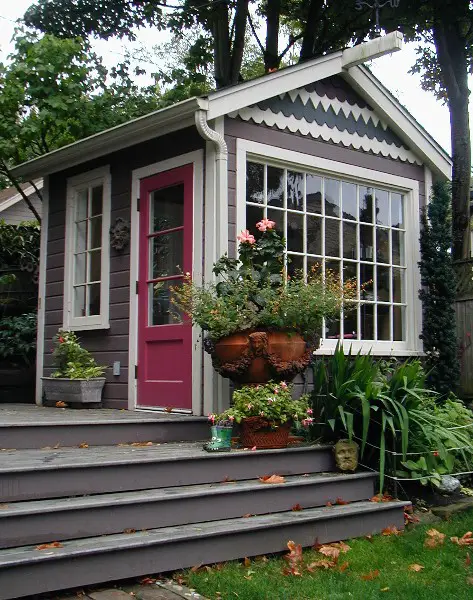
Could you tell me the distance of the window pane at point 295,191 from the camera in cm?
662

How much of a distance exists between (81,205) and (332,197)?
8.31 ft

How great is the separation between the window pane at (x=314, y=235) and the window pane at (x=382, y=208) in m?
0.90

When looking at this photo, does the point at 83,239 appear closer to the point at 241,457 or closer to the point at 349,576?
the point at 241,457

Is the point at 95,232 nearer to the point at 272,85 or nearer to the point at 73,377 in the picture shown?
the point at 73,377

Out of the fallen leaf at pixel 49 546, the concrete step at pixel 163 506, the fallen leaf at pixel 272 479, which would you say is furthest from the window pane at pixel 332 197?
the fallen leaf at pixel 49 546

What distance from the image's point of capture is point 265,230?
5.70 m

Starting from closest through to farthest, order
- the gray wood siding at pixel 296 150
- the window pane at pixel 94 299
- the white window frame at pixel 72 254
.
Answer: the gray wood siding at pixel 296 150 < the white window frame at pixel 72 254 < the window pane at pixel 94 299

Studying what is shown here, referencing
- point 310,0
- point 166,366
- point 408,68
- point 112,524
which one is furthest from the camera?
point 408,68

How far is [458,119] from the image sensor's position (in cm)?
1043

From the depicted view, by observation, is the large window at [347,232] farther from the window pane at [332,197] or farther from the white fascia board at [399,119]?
the white fascia board at [399,119]

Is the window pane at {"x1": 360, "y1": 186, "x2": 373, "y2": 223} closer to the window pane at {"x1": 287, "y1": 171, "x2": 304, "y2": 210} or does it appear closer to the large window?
the large window

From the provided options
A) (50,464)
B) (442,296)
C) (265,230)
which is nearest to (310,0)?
(442,296)

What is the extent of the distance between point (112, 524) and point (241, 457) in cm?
113

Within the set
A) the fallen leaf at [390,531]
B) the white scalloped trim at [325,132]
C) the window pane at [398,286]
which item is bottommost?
the fallen leaf at [390,531]
